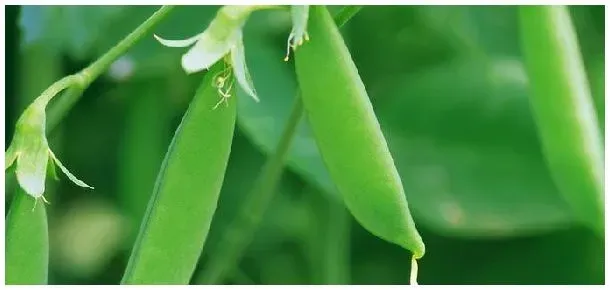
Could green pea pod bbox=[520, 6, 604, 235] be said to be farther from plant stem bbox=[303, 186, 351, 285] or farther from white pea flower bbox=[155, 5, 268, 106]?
plant stem bbox=[303, 186, 351, 285]

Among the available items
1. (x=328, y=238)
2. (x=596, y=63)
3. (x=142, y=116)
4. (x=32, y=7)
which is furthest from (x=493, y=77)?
(x=32, y=7)

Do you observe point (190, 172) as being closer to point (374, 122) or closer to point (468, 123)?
point (374, 122)

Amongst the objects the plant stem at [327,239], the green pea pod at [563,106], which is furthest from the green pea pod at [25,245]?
the plant stem at [327,239]

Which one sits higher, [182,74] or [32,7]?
[32,7]

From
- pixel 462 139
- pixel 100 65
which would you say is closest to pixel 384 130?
pixel 462 139

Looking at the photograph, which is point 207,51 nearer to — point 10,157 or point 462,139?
point 10,157

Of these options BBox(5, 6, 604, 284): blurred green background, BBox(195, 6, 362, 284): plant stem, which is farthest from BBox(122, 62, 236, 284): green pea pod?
BBox(5, 6, 604, 284): blurred green background
